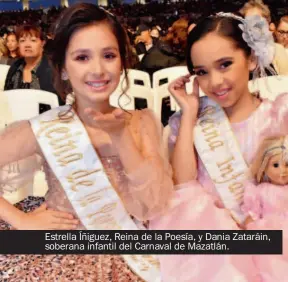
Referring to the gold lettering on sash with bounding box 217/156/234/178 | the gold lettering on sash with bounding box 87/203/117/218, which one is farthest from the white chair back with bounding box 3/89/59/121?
the gold lettering on sash with bounding box 217/156/234/178

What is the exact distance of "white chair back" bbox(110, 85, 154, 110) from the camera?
38.4 inches

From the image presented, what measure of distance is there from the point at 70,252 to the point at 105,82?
0.34 m

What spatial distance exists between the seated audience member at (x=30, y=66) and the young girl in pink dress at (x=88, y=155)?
0.06 metres

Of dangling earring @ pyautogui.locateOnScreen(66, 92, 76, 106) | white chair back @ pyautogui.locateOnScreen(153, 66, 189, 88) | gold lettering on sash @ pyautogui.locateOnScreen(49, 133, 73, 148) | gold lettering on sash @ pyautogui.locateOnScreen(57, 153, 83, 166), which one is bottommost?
gold lettering on sash @ pyautogui.locateOnScreen(57, 153, 83, 166)

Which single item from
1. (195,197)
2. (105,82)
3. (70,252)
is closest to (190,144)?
(195,197)

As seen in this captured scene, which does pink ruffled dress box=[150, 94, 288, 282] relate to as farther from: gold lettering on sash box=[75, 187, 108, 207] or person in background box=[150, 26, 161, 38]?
person in background box=[150, 26, 161, 38]

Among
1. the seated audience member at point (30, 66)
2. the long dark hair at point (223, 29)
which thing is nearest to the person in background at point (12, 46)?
the seated audience member at point (30, 66)

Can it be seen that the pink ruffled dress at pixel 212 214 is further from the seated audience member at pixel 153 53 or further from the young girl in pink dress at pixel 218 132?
the seated audience member at pixel 153 53

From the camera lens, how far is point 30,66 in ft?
3.34

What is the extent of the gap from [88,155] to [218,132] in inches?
10.6

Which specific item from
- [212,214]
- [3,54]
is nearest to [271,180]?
[212,214]

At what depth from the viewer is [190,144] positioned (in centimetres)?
97

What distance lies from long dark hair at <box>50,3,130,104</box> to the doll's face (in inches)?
13.3

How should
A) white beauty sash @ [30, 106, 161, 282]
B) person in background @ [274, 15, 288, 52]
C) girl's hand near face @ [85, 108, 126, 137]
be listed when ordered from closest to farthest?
girl's hand near face @ [85, 108, 126, 137]
white beauty sash @ [30, 106, 161, 282]
person in background @ [274, 15, 288, 52]
